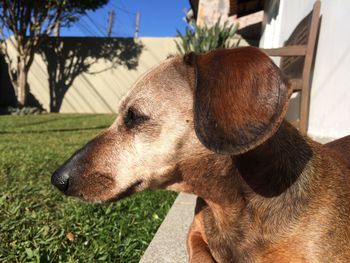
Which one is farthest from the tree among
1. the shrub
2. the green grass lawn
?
the green grass lawn

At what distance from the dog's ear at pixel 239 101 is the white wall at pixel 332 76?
2154mm

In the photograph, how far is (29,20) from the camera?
1573 centimetres

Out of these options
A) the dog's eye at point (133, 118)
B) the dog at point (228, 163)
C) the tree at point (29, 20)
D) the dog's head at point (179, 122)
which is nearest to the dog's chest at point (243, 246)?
the dog at point (228, 163)

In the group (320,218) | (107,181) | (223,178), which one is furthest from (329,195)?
(107,181)

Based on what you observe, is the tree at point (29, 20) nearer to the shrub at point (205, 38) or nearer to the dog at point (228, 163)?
the shrub at point (205, 38)

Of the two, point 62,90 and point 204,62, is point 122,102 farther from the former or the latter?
point 62,90

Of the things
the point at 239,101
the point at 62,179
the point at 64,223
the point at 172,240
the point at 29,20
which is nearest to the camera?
the point at 239,101

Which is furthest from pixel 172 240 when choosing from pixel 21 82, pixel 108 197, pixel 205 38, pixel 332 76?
pixel 21 82

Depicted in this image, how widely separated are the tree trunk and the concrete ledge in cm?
1393

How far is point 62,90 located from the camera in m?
17.4

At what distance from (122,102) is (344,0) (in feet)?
8.52

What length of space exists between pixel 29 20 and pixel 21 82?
236 cm

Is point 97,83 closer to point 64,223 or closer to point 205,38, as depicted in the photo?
point 205,38

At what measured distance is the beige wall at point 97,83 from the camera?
16.7m
